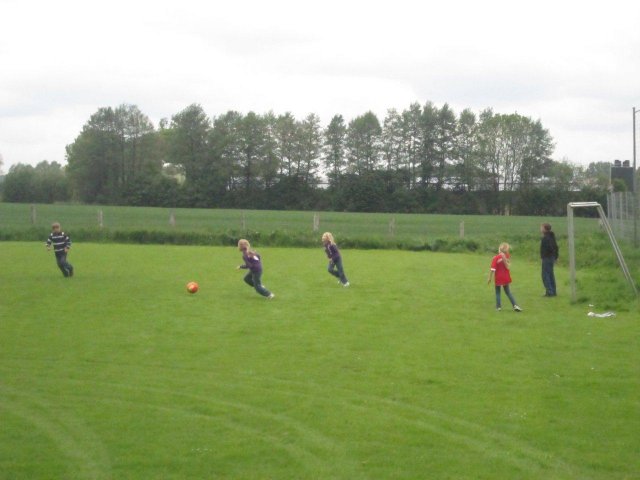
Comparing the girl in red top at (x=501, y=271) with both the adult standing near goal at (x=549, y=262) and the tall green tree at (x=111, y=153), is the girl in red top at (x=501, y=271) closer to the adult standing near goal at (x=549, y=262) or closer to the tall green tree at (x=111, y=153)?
the adult standing near goal at (x=549, y=262)

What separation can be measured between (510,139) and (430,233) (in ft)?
137

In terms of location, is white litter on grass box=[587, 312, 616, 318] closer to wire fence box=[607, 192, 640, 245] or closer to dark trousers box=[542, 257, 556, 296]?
dark trousers box=[542, 257, 556, 296]

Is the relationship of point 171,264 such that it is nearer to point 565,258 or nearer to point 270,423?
point 565,258

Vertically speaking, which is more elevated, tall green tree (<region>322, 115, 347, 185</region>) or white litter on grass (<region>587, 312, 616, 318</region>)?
tall green tree (<region>322, 115, 347, 185</region>)

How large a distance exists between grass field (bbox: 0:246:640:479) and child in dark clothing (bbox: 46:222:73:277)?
253 cm

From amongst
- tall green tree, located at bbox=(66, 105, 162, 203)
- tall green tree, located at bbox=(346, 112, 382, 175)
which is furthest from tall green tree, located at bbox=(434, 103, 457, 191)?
tall green tree, located at bbox=(66, 105, 162, 203)

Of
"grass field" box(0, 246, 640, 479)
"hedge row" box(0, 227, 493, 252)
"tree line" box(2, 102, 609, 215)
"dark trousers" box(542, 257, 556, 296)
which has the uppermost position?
"tree line" box(2, 102, 609, 215)

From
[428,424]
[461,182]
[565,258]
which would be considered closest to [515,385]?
[428,424]

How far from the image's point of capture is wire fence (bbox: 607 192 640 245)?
89.8 feet

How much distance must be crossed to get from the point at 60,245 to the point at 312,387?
13861mm

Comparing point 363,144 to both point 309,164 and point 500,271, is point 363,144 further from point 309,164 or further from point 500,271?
point 500,271

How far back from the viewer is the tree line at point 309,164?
8144 cm

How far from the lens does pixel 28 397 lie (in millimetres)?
9281

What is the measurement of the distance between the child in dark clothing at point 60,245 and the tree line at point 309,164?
58522 mm
